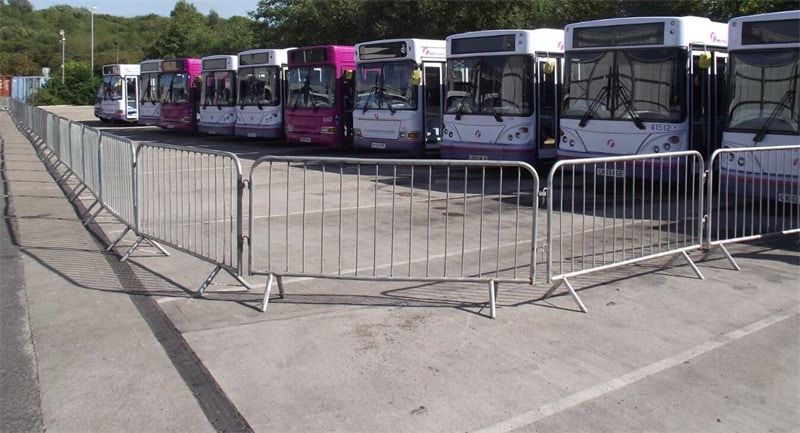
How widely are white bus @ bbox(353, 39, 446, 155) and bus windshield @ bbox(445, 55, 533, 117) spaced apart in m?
2.03

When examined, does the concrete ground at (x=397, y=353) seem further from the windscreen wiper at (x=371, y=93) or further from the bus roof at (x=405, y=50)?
the windscreen wiper at (x=371, y=93)

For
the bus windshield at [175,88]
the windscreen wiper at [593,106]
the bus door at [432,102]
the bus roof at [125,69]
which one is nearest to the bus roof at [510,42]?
the windscreen wiper at [593,106]

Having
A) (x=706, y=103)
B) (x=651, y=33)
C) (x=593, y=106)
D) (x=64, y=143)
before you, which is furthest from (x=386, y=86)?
(x=706, y=103)

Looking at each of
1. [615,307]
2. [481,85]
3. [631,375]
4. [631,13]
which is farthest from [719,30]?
[631,13]

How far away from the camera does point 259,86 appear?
81.2 feet

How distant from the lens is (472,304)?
676 cm

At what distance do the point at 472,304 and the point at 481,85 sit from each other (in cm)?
991

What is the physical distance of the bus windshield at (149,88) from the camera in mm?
33000

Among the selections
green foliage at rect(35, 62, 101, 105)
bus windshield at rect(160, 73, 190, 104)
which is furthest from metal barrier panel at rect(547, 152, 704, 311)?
green foliage at rect(35, 62, 101, 105)

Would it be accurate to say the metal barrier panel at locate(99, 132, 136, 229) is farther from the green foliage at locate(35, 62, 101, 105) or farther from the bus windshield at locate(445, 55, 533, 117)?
the green foliage at locate(35, 62, 101, 105)

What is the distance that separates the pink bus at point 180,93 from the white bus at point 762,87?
76.7ft

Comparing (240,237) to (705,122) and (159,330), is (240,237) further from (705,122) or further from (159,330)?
Answer: (705,122)

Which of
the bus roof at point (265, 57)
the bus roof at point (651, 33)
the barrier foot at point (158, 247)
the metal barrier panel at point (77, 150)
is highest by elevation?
the bus roof at point (265, 57)

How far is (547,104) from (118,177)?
30.7 feet
